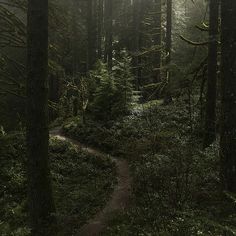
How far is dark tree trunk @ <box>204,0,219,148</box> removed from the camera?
15.4 m

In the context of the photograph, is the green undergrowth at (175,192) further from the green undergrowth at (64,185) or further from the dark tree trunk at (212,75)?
the green undergrowth at (64,185)

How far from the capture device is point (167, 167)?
37.6 feet

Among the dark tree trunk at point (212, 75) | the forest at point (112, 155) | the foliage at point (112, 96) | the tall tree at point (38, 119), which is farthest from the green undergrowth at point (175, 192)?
the foliage at point (112, 96)

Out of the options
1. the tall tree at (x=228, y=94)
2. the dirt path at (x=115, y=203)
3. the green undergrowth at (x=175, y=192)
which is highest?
the tall tree at (x=228, y=94)

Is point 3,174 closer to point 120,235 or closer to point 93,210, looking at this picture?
point 93,210

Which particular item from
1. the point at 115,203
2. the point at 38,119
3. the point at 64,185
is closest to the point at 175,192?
the point at 115,203

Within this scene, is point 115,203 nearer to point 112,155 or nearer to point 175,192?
point 175,192

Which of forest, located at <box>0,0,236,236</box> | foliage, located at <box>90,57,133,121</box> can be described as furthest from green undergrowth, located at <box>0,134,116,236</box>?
foliage, located at <box>90,57,133,121</box>

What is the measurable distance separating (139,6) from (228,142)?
84.0 feet

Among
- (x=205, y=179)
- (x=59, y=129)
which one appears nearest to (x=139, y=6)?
(x=59, y=129)

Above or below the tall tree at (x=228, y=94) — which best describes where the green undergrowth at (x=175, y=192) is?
below

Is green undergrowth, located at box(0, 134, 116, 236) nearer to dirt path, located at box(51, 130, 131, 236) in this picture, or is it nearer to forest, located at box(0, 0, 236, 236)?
forest, located at box(0, 0, 236, 236)

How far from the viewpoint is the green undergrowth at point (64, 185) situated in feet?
36.7

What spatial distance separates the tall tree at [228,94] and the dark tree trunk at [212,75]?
5352mm
